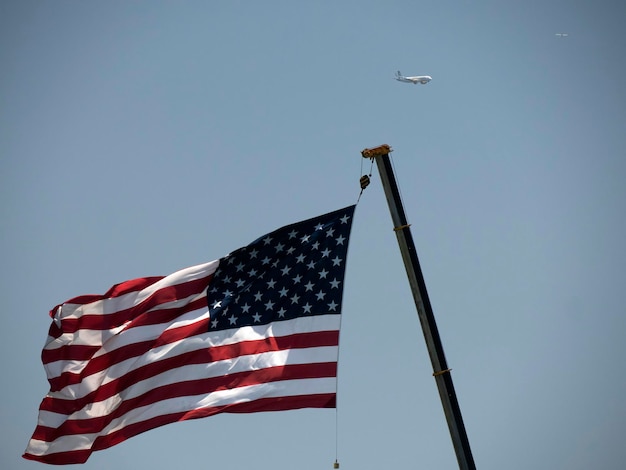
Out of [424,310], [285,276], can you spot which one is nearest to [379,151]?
[424,310]

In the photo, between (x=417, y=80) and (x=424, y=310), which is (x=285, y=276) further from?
(x=417, y=80)

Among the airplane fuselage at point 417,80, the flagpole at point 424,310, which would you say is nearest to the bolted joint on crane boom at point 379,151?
the flagpole at point 424,310

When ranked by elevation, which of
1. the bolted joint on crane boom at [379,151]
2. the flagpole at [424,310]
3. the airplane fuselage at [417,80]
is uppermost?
the airplane fuselage at [417,80]

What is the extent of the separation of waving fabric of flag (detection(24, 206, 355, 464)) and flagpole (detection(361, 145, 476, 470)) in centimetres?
394

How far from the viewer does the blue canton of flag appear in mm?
21828

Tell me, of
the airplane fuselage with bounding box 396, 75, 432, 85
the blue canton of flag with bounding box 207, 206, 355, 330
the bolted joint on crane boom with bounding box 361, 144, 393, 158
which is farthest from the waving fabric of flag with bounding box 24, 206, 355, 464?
the airplane fuselage with bounding box 396, 75, 432, 85

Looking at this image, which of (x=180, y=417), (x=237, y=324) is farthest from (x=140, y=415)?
(x=237, y=324)

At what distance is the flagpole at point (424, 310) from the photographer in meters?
16.5

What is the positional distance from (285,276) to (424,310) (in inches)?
237

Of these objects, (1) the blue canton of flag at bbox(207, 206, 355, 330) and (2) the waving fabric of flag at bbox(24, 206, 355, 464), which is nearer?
(2) the waving fabric of flag at bbox(24, 206, 355, 464)

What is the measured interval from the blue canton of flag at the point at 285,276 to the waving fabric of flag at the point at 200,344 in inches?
1.1

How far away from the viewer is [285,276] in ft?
73.7

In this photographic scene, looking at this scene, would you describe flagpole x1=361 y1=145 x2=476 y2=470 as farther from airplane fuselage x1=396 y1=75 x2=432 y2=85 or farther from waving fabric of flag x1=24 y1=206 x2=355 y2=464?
airplane fuselage x1=396 y1=75 x2=432 y2=85

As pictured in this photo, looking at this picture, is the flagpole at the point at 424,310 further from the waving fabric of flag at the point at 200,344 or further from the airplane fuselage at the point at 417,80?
the airplane fuselage at the point at 417,80
